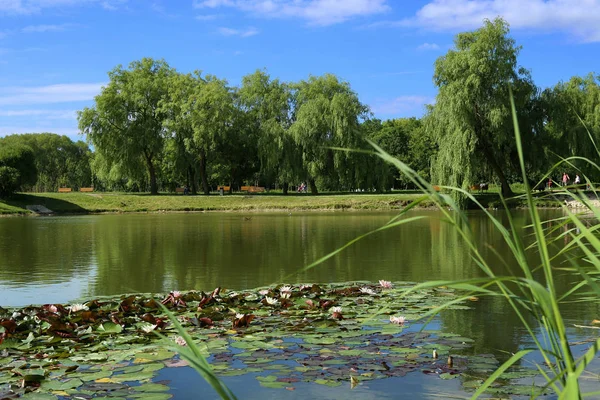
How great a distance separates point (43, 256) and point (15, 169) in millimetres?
28372

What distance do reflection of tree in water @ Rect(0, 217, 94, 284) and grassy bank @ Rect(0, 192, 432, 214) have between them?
1784 centimetres

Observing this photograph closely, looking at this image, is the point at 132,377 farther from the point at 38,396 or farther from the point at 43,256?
the point at 43,256

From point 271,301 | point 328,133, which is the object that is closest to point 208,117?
point 328,133

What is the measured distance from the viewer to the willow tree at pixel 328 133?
38.5m

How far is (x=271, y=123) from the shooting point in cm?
4228

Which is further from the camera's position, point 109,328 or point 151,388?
point 109,328

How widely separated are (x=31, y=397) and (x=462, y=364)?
264cm

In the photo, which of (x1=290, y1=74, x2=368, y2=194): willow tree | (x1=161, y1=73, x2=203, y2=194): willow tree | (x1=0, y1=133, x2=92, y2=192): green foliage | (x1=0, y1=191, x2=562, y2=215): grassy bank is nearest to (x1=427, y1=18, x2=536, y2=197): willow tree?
(x1=0, y1=191, x2=562, y2=215): grassy bank

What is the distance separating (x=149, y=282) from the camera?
8.99 meters

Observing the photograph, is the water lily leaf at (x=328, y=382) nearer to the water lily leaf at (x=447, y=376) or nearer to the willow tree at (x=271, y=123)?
the water lily leaf at (x=447, y=376)

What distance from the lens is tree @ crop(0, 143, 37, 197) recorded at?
3769cm

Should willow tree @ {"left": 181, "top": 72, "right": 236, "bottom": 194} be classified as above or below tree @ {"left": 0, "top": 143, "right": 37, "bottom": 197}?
above

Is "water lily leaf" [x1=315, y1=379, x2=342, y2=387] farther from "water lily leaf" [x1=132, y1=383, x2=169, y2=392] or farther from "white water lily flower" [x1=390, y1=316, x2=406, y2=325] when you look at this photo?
"white water lily flower" [x1=390, y1=316, x2=406, y2=325]

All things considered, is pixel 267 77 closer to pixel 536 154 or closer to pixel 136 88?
pixel 136 88
